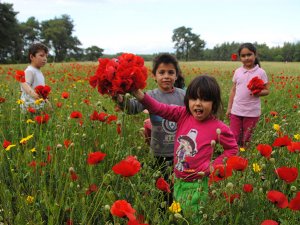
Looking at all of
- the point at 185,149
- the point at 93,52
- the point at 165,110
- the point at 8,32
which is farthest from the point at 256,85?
the point at 93,52

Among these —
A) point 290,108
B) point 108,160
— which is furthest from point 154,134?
point 290,108

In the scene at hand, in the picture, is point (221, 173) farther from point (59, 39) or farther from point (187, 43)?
point (187, 43)

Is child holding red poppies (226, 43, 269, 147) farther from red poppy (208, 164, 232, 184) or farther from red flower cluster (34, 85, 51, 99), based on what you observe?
red poppy (208, 164, 232, 184)

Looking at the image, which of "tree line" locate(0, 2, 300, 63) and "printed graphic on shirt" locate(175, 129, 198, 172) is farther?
"tree line" locate(0, 2, 300, 63)

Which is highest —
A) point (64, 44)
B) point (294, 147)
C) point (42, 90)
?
point (64, 44)

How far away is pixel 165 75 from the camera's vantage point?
2.99 metres

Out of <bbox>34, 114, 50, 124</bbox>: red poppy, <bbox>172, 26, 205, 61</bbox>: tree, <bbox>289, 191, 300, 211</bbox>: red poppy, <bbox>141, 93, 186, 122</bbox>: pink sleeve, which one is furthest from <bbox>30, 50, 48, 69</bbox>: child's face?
<bbox>172, 26, 205, 61</bbox>: tree

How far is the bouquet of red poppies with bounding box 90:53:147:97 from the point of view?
1.91m

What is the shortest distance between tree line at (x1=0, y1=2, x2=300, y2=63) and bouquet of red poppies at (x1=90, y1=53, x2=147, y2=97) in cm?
3347

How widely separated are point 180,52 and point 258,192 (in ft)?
271

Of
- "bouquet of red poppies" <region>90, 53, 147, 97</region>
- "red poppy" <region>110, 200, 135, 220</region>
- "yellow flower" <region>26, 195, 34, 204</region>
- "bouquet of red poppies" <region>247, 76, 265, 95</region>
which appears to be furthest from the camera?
"bouquet of red poppies" <region>247, 76, 265, 95</region>

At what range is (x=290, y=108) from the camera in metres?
6.04

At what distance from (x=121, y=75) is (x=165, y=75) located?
112cm

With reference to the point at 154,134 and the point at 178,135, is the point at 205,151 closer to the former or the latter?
the point at 178,135
